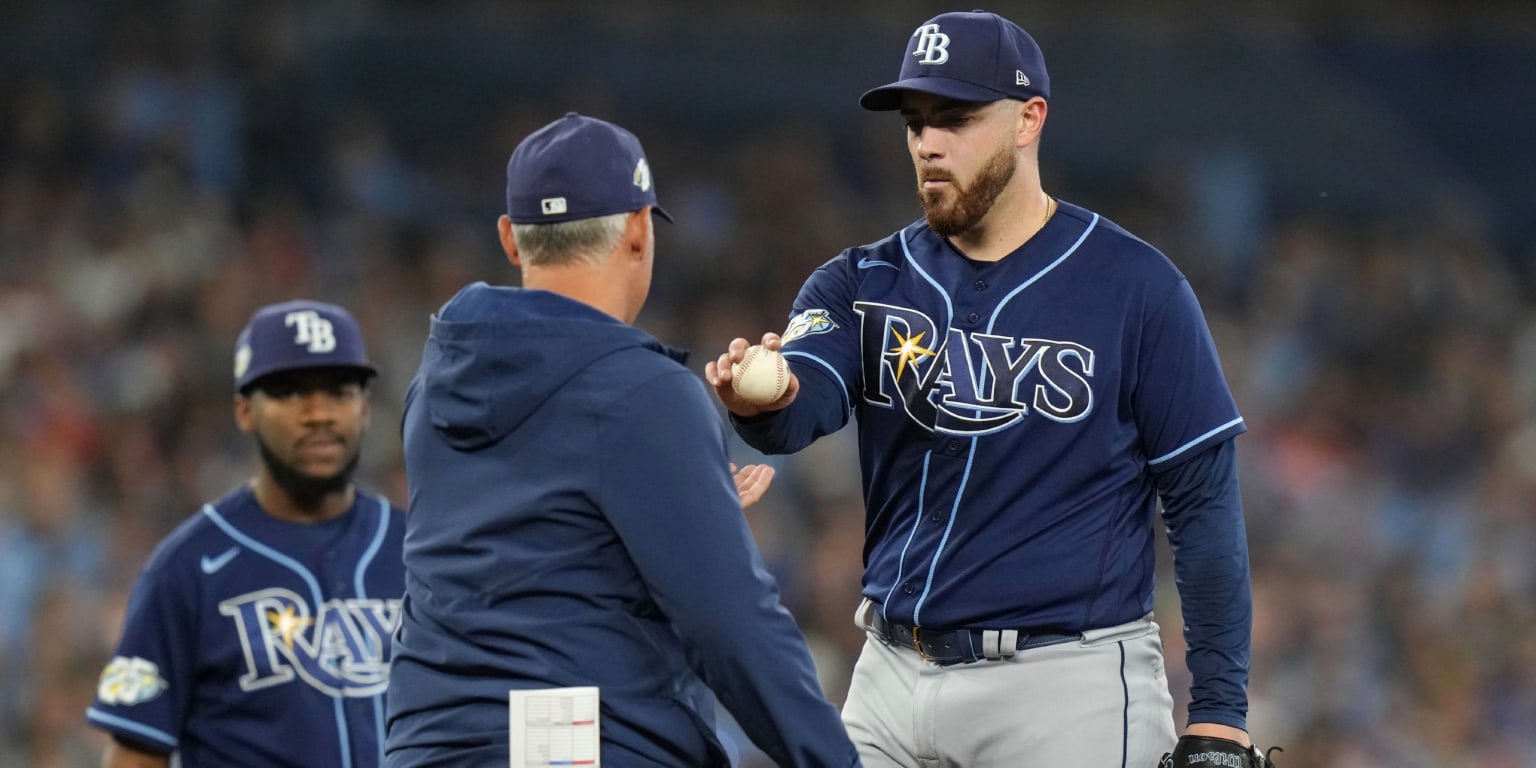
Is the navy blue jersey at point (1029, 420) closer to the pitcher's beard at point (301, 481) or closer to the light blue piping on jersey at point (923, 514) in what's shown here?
the light blue piping on jersey at point (923, 514)

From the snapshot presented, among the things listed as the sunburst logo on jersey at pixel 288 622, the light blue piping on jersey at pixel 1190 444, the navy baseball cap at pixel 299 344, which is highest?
the navy baseball cap at pixel 299 344

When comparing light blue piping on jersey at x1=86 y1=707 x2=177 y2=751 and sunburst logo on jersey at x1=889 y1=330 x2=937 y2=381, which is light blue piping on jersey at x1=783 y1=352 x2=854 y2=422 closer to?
sunburst logo on jersey at x1=889 y1=330 x2=937 y2=381

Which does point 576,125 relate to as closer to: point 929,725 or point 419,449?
point 419,449

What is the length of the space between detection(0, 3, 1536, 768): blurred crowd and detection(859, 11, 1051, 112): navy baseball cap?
5.04 meters

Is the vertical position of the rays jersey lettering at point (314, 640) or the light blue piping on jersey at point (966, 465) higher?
the light blue piping on jersey at point (966, 465)

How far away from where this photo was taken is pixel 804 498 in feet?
33.3

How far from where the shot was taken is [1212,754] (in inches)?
139

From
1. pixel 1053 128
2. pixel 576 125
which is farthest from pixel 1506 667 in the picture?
pixel 576 125

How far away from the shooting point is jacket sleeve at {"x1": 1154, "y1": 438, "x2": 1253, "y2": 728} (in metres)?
3.63

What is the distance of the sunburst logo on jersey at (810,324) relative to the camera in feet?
12.6

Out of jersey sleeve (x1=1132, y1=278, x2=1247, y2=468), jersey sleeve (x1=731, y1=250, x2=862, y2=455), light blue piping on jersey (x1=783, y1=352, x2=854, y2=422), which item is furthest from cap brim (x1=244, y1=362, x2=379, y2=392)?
jersey sleeve (x1=1132, y1=278, x2=1247, y2=468)

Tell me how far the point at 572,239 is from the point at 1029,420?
3.14 ft

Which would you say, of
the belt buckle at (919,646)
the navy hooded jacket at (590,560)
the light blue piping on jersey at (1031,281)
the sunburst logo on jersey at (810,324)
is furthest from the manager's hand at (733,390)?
the belt buckle at (919,646)

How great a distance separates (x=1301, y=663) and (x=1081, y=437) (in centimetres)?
620
